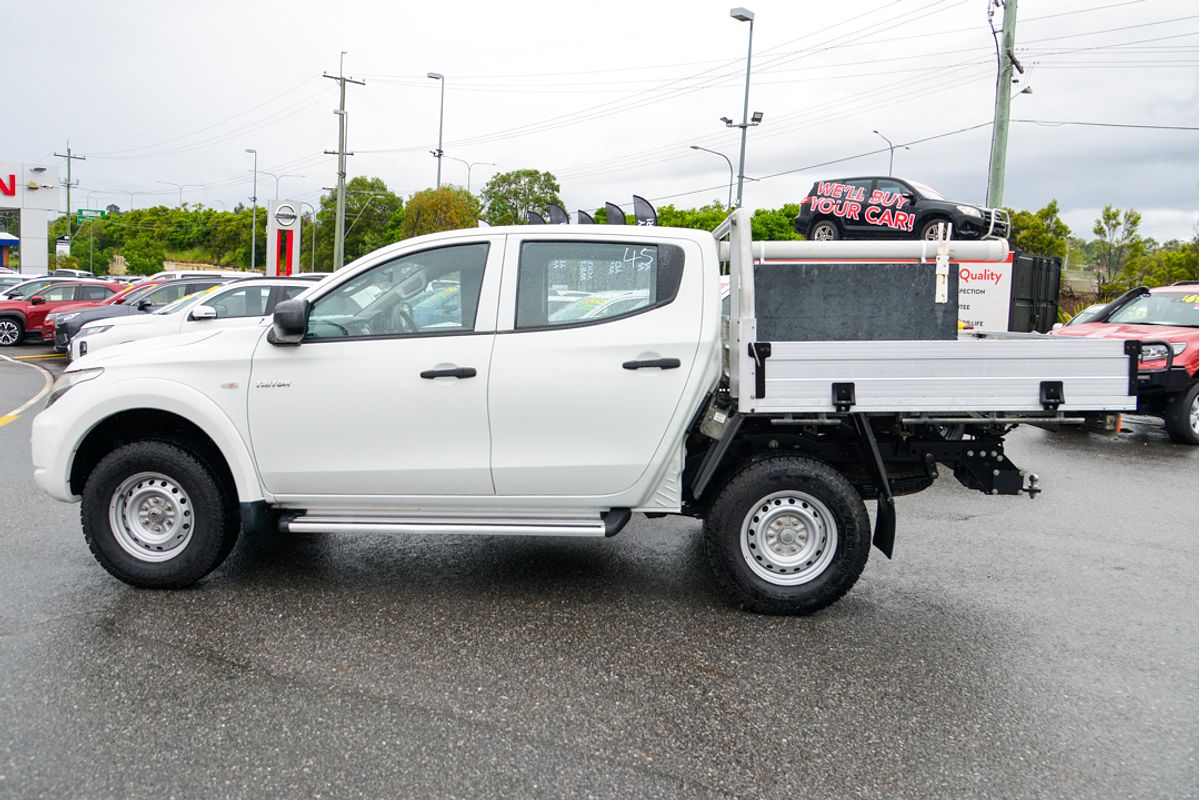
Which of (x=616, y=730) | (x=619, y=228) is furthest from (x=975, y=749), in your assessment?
(x=619, y=228)

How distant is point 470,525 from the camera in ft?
15.9

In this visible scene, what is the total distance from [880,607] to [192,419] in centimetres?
376

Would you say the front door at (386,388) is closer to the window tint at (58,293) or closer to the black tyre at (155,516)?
the black tyre at (155,516)

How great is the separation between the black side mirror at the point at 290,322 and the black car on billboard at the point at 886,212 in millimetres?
13318

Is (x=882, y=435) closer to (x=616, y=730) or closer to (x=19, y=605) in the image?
(x=616, y=730)

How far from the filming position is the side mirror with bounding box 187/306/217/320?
12.9 metres

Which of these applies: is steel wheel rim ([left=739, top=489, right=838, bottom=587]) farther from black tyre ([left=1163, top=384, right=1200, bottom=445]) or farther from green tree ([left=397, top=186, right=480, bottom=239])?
green tree ([left=397, top=186, right=480, bottom=239])

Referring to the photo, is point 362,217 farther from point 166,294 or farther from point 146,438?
point 146,438

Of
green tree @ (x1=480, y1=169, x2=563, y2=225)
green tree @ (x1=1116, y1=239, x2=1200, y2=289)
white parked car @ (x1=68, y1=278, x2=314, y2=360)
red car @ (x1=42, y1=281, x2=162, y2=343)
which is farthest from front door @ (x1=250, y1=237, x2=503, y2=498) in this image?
green tree @ (x1=480, y1=169, x2=563, y2=225)

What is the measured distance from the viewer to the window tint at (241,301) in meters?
13.5

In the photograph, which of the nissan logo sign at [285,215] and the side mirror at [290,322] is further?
the nissan logo sign at [285,215]

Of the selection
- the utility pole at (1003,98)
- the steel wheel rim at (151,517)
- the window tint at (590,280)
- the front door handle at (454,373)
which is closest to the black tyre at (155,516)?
the steel wheel rim at (151,517)

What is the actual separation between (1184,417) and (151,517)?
36.9 feet

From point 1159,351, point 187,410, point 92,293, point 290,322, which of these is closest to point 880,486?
point 290,322
